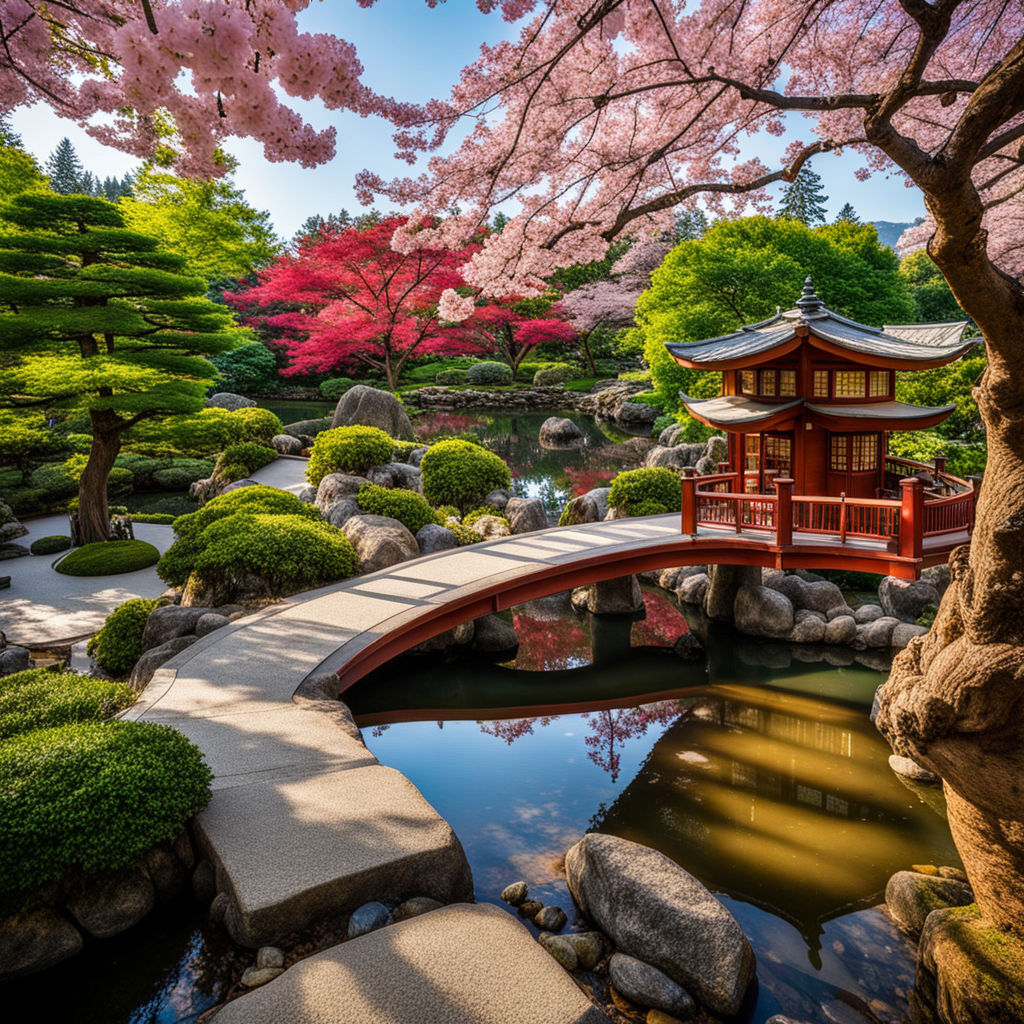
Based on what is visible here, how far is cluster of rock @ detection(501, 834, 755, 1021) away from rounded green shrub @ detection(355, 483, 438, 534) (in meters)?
8.19

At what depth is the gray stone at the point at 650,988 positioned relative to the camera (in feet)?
13.8

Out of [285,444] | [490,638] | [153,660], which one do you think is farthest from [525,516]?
[285,444]

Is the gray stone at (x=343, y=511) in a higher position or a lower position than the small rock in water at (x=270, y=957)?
higher

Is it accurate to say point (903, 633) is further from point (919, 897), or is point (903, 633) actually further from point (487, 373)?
point (487, 373)

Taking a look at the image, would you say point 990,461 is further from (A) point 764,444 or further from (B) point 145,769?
(A) point 764,444

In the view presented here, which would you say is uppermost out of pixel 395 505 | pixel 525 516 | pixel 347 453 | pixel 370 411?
pixel 370 411

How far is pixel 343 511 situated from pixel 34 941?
29.9ft

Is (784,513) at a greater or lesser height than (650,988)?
greater

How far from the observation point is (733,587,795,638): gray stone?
38.0ft

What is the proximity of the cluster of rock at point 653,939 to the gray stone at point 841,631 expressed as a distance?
7.46 m

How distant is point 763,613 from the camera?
11.7 m

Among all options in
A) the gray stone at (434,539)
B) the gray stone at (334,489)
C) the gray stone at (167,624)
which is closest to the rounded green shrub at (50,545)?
the gray stone at (334,489)

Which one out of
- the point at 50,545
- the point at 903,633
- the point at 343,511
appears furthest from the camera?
the point at 50,545

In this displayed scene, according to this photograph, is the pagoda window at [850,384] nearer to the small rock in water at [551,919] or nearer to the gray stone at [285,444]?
the small rock in water at [551,919]
